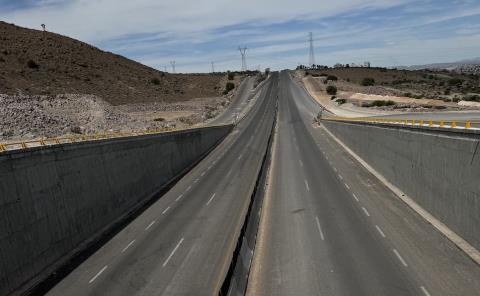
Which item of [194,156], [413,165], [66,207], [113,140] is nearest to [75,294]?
[66,207]

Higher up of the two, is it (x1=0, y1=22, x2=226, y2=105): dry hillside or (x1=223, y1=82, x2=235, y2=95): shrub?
(x1=0, y1=22, x2=226, y2=105): dry hillside

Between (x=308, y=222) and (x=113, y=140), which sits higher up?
(x=113, y=140)

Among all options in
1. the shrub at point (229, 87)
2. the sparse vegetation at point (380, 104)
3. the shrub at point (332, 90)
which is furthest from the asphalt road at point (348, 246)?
the shrub at point (229, 87)

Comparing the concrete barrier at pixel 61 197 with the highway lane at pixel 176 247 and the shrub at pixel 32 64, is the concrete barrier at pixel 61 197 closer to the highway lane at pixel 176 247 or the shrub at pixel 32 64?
the highway lane at pixel 176 247

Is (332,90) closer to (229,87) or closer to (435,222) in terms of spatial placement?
(229,87)

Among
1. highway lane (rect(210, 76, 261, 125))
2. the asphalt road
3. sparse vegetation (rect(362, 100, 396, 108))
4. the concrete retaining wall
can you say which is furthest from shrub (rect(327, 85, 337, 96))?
the concrete retaining wall

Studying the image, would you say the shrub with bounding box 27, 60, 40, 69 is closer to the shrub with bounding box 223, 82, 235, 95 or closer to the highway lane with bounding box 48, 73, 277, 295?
the highway lane with bounding box 48, 73, 277, 295

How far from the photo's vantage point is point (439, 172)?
24.5m

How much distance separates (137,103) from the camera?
9738cm

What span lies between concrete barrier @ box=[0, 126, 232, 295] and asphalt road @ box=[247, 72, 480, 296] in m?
9.31

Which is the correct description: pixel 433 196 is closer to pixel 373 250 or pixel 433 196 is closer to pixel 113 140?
pixel 373 250

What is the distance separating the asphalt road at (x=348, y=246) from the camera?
1736 centimetres

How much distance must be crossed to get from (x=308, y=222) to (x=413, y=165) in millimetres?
8054

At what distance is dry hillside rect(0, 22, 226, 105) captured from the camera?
81.9 metres
